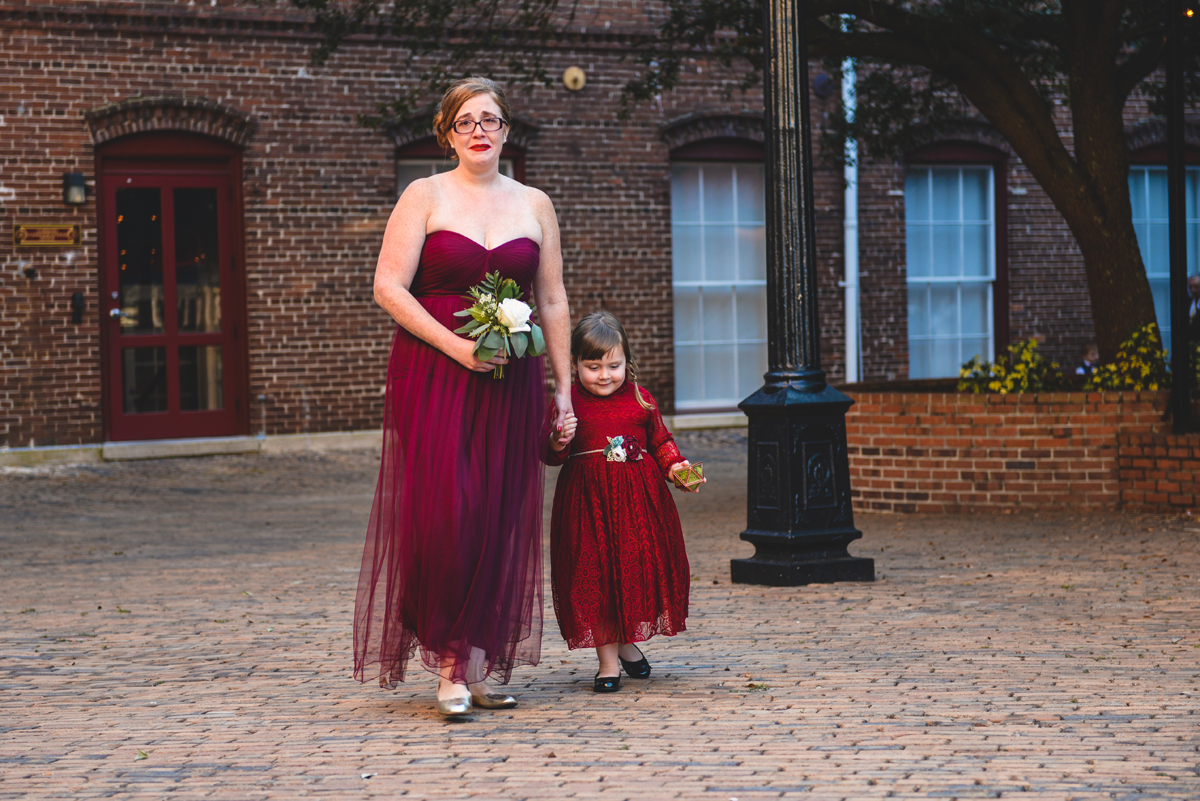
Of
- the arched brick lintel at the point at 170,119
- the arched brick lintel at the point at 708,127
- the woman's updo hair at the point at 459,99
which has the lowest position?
the woman's updo hair at the point at 459,99

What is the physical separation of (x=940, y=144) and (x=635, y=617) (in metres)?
13.3

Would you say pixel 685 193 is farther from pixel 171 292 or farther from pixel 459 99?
pixel 459 99

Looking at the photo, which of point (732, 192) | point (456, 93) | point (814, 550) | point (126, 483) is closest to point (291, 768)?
point (456, 93)

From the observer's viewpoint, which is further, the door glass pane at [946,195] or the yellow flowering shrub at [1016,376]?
the door glass pane at [946,195]

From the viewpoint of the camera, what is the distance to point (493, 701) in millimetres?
4324

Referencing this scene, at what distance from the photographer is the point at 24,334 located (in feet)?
42.3

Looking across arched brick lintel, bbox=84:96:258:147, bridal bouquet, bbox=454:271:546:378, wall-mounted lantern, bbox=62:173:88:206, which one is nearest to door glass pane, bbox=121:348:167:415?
wall-mounted lantern, bbox=62:173:88:206

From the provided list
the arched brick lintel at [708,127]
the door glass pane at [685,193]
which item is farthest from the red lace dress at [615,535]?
the door glass pane at [685,193]

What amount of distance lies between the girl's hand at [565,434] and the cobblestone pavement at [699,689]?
0.84m

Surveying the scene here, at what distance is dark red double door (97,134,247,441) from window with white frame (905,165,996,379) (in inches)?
324

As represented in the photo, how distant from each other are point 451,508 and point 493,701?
0.66 meters

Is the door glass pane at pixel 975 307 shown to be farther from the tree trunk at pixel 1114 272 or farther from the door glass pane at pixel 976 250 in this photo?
the tree trunk at pixel 1114 272

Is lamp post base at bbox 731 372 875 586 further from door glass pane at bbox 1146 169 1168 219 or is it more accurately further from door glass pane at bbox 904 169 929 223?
door glass pane at bbox 1146 169 1168 219

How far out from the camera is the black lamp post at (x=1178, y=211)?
8.42m
